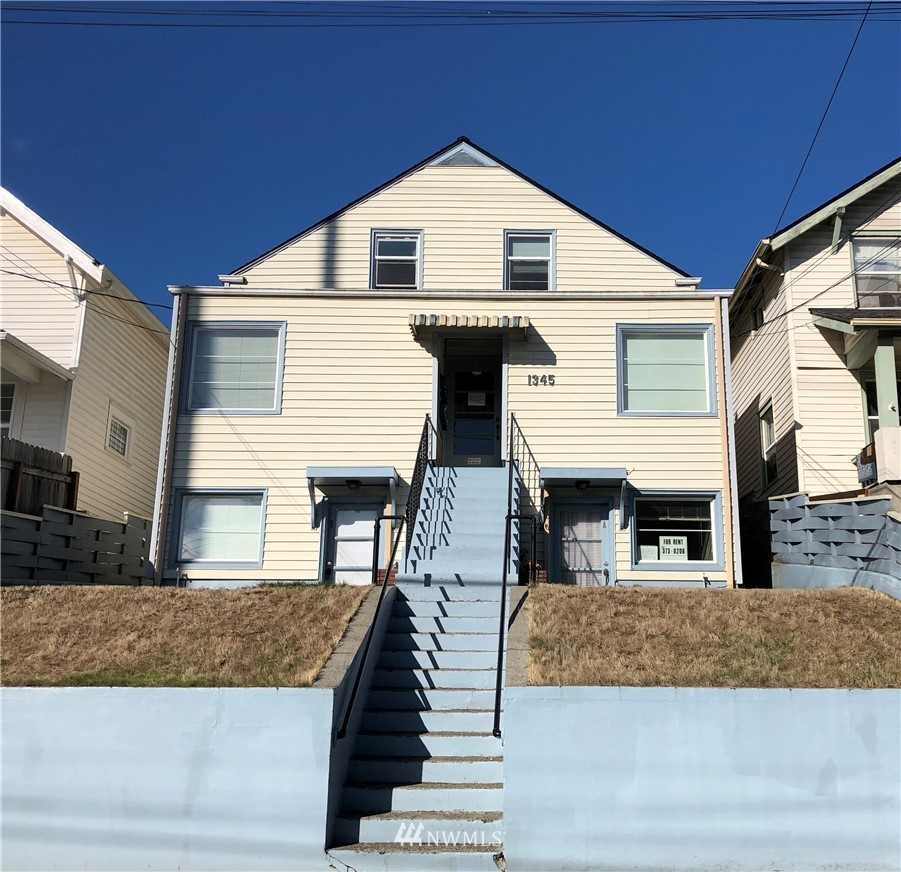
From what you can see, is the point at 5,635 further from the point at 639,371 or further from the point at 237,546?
the point at 639,371

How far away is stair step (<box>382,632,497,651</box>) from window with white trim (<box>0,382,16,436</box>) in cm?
984

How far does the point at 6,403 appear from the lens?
1619cm

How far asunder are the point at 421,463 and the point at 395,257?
4.14m

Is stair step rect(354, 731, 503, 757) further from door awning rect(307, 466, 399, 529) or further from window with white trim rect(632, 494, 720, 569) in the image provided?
window with white trim rect(632, 494, 720, 569)

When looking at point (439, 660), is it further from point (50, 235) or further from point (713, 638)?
point (50, 235)

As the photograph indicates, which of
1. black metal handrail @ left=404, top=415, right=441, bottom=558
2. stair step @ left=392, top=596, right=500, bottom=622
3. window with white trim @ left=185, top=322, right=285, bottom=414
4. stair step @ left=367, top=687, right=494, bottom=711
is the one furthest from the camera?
window with white trim @ left=185, top=322, right=285, bottom=414

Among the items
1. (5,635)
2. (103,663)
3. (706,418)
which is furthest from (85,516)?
(706,418)

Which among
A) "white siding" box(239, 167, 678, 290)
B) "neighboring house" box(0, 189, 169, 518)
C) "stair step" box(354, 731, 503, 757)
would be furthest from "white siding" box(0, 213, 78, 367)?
"stair step" box(354, 731, 503, 757)

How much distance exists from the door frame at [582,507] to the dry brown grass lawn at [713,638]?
125 inches

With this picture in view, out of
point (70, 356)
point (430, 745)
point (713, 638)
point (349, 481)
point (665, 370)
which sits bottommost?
point (430, 745)

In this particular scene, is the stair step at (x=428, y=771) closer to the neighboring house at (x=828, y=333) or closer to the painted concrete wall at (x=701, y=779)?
the painted concrete wall at (x=701, y=779)

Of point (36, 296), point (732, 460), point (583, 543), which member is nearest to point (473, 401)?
point (583, 543)

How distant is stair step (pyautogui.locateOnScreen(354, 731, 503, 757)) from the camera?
7914 millimetres

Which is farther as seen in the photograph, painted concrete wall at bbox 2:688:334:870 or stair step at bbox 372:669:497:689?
stair step at bbox 372:669:497:689
